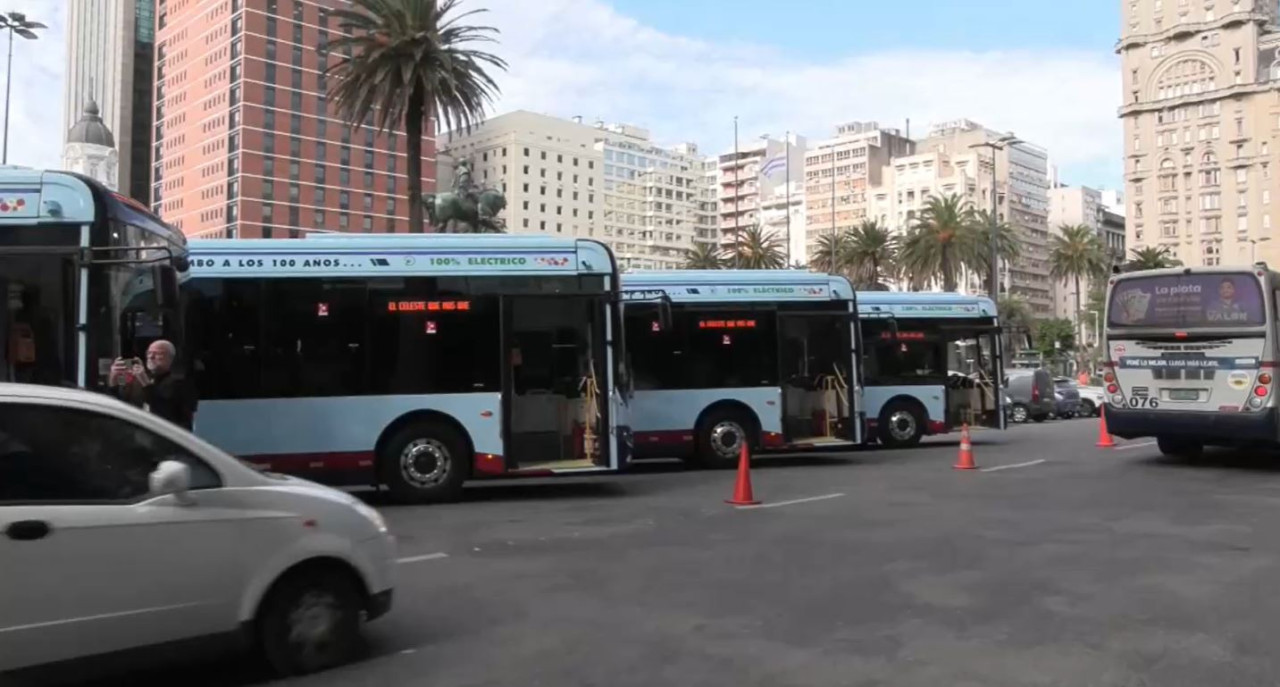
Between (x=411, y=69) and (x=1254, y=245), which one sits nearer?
(x=411, y=69)

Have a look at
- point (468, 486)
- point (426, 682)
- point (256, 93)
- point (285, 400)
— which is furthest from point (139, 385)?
point (256, 93)

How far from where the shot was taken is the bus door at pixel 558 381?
1231 cm

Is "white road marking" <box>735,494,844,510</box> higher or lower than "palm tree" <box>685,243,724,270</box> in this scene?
lower

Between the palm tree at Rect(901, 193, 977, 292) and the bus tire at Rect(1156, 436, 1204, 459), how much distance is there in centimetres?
4148

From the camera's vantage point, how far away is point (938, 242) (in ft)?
190

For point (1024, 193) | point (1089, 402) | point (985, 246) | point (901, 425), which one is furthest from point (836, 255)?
point (1024, 193)

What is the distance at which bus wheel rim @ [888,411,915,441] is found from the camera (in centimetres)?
1955

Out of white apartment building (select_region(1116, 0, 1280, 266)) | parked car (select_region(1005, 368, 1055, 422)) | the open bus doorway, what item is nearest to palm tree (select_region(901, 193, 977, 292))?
parked car (select_region(1005, 368, 1055, 422))

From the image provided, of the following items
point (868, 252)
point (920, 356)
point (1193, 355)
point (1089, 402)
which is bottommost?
point (1089, 402)

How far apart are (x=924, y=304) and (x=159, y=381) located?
1508 centimetres

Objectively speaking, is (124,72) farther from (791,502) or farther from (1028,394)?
(791,502)

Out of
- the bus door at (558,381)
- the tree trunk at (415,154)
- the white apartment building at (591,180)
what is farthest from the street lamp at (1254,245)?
the bus door at (558,381)

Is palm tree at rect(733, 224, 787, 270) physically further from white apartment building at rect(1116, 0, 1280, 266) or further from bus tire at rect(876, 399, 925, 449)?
white apartment building at rect(1116, 0, 1280, 266)

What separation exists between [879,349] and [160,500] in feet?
53.4
